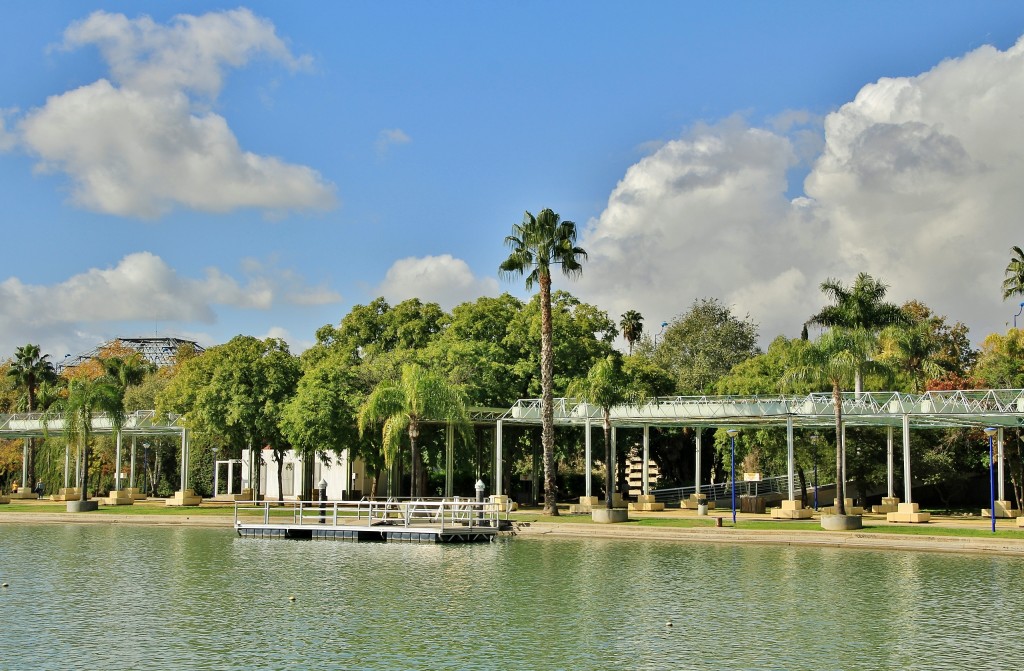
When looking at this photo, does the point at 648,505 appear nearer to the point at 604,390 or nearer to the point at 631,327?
the point at 604,390

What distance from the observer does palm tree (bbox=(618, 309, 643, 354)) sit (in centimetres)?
9306

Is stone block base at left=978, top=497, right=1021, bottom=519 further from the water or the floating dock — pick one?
the floating dock

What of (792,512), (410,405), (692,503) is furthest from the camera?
(692,503)

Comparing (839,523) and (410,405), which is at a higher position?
(410,405)

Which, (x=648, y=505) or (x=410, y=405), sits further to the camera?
(x=648, y=505)

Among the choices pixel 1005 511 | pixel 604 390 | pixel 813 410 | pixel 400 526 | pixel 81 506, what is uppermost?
pixel 604 390

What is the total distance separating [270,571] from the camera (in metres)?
30.9

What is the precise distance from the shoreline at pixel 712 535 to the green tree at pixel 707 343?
3823cm

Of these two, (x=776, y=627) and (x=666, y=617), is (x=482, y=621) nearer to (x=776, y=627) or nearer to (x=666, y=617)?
(x=666, y=617)

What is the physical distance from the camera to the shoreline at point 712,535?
35969mm

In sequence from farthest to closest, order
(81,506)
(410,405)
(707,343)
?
(707,343) < (81,506) < (410,405)

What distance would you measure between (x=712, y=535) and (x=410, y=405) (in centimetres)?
1590

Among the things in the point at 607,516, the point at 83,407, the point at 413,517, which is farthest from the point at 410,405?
the point at 83,407

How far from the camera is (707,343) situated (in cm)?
8512
